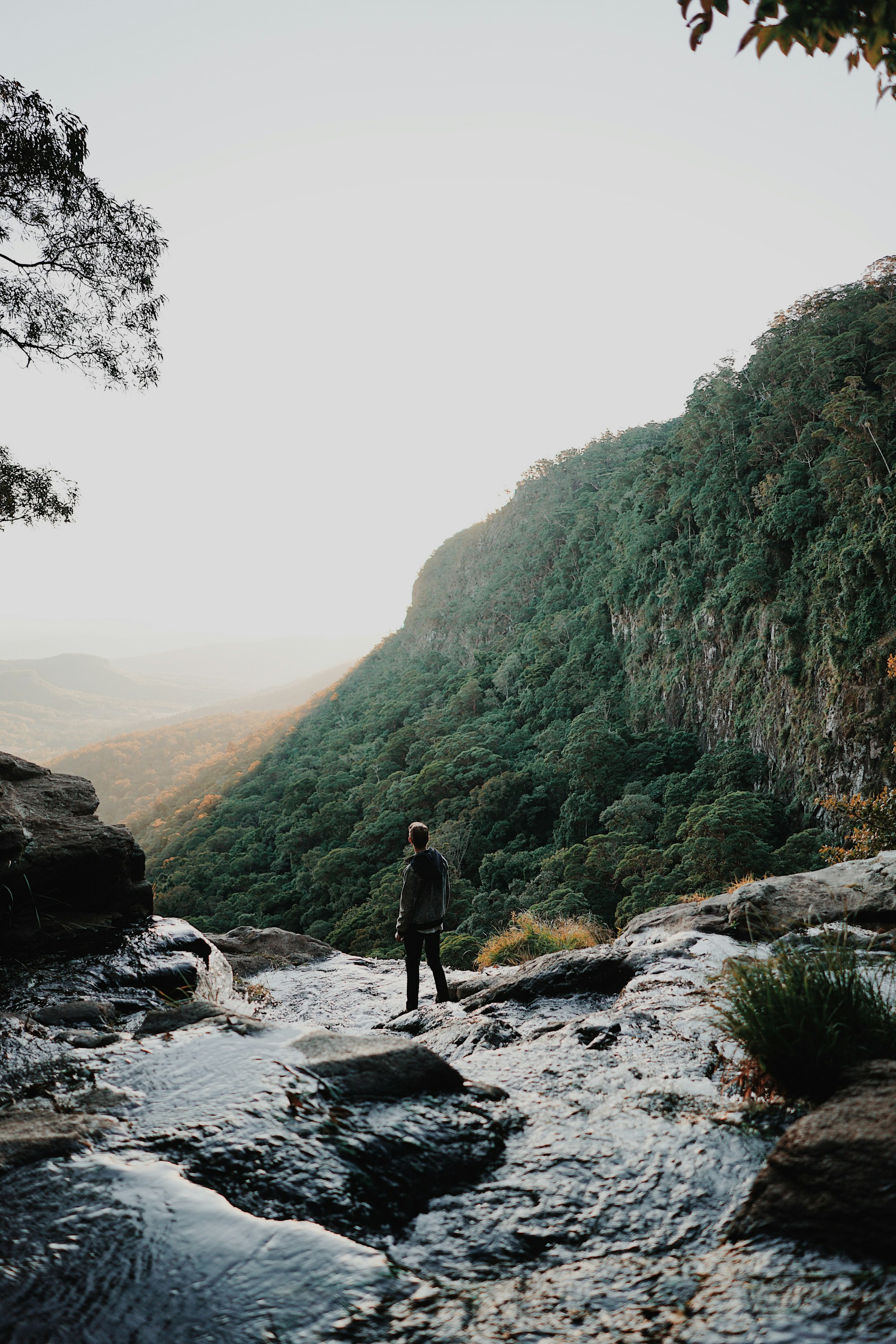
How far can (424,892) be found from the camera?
21.5 feet

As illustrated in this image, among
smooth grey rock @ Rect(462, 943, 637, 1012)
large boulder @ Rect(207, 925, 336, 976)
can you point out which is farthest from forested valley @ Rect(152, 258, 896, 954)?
smooth grey rock @ Rect(462, 943, 637, 1012)

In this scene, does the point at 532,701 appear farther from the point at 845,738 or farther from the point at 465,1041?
the point at 465,1041

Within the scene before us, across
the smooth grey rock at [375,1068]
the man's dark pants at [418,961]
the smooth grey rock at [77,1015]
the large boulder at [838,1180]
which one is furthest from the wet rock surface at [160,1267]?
the man's dark pants at [418,961]

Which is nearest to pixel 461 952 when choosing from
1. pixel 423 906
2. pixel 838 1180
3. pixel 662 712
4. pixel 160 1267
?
pixel 423 906

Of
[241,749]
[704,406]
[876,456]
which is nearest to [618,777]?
[876,456]

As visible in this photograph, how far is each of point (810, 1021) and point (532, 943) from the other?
7.18 m

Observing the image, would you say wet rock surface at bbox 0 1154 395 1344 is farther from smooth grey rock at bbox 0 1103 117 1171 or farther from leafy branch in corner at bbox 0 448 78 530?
leafy branch in corner at bbox 0 448 78 530

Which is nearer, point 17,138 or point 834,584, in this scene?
point 17,138

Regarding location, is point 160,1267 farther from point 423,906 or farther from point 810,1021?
point 423,906

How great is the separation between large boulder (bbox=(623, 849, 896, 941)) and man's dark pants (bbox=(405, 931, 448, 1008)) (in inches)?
92.4

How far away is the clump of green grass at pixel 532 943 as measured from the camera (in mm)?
9375

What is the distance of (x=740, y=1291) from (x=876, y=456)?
24.6 metres

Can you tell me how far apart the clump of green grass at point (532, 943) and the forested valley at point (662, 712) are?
9.34 metres

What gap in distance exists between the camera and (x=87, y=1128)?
289cm
